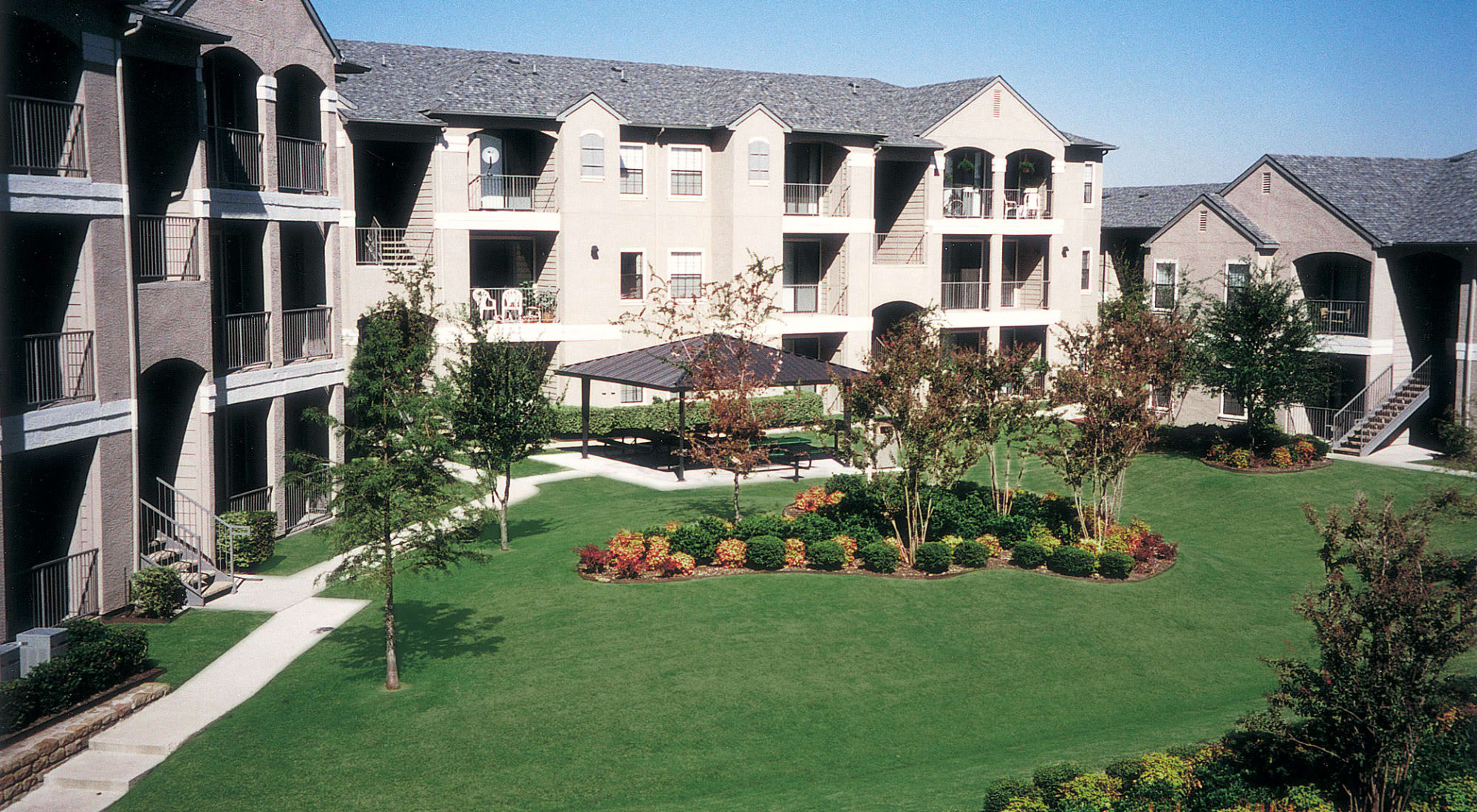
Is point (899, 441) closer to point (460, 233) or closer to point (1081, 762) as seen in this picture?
point (1081, 762)

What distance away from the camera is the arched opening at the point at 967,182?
4631cm

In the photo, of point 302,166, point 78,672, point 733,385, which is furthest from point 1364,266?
point 78,672

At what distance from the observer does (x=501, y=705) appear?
1711 centimetres

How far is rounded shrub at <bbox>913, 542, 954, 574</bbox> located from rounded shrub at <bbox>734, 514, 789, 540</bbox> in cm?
300

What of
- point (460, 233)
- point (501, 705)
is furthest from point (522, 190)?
point (501, 705)

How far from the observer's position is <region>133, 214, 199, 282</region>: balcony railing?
23.5 meters

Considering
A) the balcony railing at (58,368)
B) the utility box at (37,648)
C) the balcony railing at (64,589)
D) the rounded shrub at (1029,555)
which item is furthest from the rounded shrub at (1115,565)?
the balcony railing at (58,368)

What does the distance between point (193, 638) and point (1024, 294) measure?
37727 mm

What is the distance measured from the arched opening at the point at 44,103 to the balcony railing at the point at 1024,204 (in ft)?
116

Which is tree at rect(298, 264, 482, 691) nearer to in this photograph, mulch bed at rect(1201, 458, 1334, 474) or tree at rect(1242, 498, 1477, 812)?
tree at rect(1242, 498, 1477, 812)

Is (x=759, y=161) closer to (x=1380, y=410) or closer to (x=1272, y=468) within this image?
(x=1272, y=468)

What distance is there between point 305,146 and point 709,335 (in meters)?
10.9

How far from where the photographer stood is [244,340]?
26281mm

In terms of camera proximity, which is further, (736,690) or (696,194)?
(696,194)
